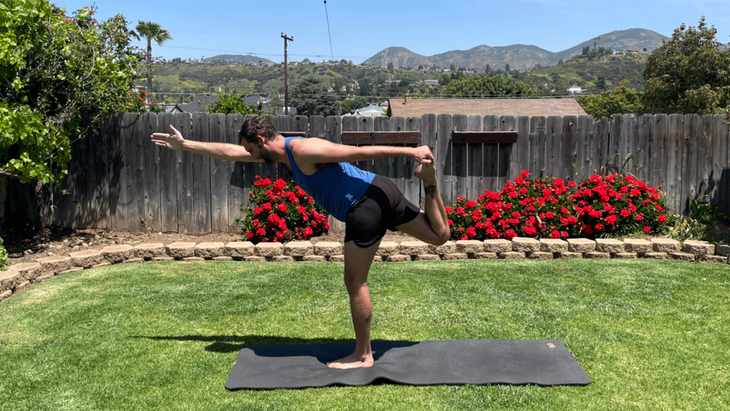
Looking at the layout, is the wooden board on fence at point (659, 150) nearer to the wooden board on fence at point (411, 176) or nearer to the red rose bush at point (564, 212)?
the red rose bush at point (564, 212)

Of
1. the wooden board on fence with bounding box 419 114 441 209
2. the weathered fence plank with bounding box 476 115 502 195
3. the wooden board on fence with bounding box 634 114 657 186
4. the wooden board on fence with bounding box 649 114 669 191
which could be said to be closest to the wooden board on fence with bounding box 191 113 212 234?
the wooden board on fence with bounding box 419 114 441 209

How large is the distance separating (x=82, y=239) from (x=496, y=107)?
22.9 metres

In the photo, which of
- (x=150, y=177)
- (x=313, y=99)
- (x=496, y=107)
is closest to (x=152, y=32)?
(x=313, y=99)

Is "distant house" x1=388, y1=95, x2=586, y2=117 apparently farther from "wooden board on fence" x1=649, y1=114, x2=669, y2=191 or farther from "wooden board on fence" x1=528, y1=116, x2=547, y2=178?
"wooden board on fence" x1=528, y1=116, x2=547, y2=178

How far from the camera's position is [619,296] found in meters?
5.54

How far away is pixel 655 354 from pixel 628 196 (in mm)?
4628

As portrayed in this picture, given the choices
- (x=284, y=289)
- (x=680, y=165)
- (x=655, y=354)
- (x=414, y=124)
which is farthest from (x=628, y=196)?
(x=284, y=289)

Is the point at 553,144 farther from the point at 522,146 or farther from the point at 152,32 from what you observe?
the point at 152,32

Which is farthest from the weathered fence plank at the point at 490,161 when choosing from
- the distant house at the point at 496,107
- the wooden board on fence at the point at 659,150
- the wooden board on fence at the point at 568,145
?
the distant house at the point at 496,107

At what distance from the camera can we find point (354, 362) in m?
3.96

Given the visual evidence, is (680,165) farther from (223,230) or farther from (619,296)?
(223,230)

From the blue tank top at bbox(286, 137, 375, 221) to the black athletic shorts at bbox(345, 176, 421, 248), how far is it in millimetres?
47

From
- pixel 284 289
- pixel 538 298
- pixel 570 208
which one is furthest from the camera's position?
pixel 570 208

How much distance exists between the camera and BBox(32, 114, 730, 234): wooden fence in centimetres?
895
